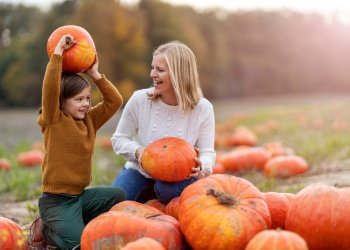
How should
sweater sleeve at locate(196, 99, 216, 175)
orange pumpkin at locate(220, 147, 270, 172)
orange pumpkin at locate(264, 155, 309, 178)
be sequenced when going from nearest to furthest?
sweater sleeve at locate(196, 99, 216, 175)
orange pumpkin at locate(264, 155, 309, 178)
orange pumpkin at locate(220, 147, 270, 172)

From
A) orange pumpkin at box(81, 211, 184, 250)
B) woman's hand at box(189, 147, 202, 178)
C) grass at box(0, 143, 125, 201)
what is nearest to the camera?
orange pumpkin at box(81, 211, 184, 250)

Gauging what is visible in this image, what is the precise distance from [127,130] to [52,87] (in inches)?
37.7

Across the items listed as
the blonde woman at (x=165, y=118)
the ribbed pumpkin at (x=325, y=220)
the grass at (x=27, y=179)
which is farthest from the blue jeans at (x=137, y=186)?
the grass at (x=27, y=179)

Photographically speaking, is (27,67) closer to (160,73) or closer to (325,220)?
(160,73)

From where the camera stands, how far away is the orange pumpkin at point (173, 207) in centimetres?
370

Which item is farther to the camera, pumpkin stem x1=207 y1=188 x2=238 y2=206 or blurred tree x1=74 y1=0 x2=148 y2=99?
blurred tree x1=74 y1=0 x2=148 y2=99


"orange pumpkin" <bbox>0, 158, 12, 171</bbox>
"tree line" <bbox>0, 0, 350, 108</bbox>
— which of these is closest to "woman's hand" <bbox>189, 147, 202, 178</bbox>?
"orange pumpkin" <bbox>0, 158, 12, 171</bbox>

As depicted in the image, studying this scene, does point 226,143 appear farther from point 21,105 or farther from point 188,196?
point 21,105

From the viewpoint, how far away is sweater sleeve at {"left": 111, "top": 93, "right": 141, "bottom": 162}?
13.9ft

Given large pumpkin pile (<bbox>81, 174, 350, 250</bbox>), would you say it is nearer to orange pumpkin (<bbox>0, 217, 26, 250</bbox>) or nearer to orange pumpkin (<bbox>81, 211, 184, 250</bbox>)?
orange pumpkin (<bbox>81, 211, 184, 250</bbox>)

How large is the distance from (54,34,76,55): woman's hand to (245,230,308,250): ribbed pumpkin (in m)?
1.73

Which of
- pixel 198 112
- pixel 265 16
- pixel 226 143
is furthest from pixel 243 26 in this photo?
pixel 198 112

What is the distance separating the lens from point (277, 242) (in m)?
2.65

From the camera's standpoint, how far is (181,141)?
388 cm
